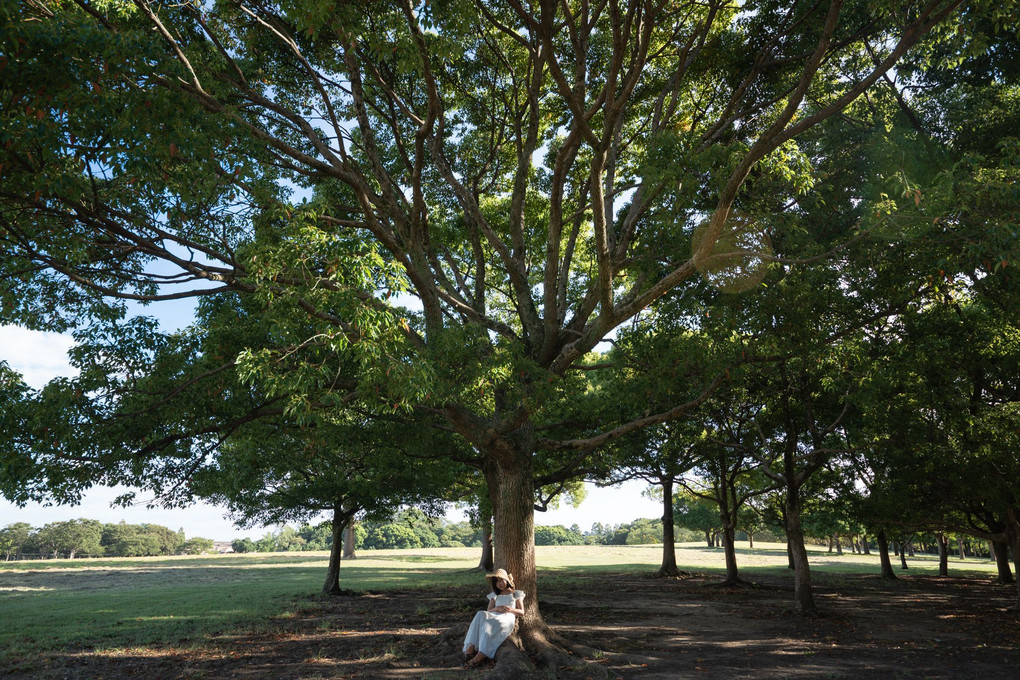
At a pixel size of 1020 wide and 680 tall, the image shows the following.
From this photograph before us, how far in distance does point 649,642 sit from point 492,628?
14.5ft

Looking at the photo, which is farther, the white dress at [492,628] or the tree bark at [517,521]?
the tree bark at [517,521]

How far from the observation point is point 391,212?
1107 cm

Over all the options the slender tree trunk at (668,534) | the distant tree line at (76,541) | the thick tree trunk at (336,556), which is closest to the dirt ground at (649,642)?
the thick tree trunk at (336,556)

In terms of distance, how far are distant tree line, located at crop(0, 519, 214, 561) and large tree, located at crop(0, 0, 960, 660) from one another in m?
90.8

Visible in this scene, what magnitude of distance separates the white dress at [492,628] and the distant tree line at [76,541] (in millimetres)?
91090

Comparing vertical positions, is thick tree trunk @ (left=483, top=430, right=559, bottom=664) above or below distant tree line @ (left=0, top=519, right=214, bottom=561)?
above

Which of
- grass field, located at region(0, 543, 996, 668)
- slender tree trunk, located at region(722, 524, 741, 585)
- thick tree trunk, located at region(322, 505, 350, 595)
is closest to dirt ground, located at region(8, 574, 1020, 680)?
grass field, located at region(0, 543, 996, 668)

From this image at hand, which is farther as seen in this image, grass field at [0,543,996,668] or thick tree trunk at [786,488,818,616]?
thick tree trunk at [786,488,818,616]

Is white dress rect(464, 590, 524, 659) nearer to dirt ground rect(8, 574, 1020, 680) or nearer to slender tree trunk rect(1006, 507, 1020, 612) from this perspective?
dirt ground rect(8, 574, 1020, 680)

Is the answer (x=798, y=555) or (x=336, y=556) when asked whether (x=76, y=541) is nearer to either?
(x=336, y=556)

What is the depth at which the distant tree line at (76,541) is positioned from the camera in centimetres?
8400

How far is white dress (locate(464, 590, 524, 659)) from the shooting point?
32.2 ft

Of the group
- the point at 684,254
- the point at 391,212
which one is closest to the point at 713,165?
the point at 684,254

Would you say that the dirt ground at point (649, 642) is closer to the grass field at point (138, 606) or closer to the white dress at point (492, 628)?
the white dress at point (492, 628)
